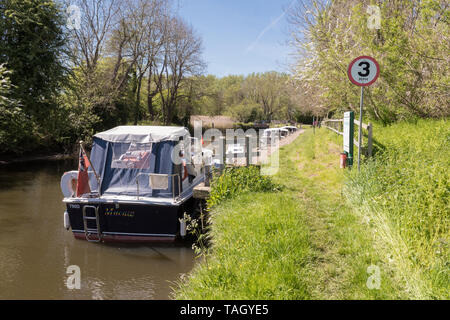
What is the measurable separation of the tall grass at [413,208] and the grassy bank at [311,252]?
0.07 ft

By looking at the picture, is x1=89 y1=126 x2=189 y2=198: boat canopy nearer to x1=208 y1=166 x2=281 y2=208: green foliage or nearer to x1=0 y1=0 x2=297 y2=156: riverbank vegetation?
x1=208 y1=166 x2=281 y2=208: green foliage

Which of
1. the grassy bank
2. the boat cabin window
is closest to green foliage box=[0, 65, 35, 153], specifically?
the boat cabin window

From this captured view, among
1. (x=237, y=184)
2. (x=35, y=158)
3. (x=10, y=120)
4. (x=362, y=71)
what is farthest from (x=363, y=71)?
(x=35, y=158)

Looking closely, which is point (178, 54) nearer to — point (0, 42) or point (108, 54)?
point (108, 54)

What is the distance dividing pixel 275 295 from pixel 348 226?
100 inches

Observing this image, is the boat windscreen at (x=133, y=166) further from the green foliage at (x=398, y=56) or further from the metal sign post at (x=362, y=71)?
the green foliage at (x=398, y=56)

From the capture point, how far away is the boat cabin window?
390 inches

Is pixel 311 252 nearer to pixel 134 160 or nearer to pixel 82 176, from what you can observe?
pixel 134 160

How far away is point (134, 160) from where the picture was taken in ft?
32.7

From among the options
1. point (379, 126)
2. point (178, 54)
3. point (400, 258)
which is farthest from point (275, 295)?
point (178, 54)

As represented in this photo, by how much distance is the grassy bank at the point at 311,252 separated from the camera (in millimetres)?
3836

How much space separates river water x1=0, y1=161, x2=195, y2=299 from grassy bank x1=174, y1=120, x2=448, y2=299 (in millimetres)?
2112

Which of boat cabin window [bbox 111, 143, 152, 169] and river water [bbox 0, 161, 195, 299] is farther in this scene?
boat cabin window [bbox 111, 143, 152, 169]

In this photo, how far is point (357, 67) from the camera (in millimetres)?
7312
